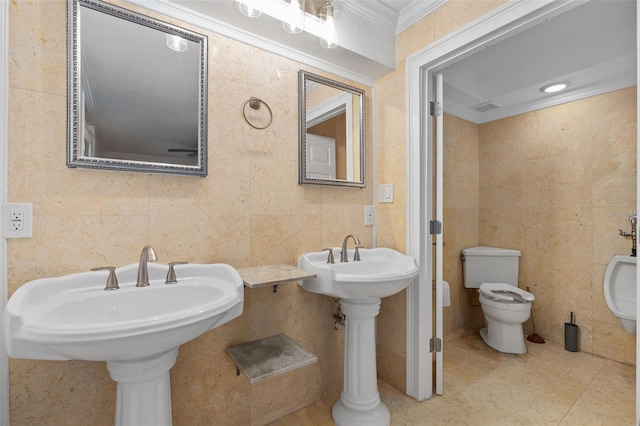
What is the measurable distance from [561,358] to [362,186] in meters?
2.14

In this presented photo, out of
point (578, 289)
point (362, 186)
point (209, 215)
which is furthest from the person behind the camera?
point (578, 289)

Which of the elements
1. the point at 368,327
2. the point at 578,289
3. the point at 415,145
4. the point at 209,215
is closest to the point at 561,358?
the point at 578,289

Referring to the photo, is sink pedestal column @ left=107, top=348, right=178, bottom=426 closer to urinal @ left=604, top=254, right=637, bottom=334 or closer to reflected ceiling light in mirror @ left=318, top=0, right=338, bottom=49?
reflected ceiling light in mirror @ left=318, top=0, right=338, bottom=49

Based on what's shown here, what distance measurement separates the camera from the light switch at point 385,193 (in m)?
1.91

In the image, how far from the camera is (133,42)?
1.21 m

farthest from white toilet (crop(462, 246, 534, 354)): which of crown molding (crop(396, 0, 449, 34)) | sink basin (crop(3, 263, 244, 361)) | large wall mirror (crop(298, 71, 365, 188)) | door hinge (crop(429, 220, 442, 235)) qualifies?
sink basin (crop(3, 263, 244, 361))

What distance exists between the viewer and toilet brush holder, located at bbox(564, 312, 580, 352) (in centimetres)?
238

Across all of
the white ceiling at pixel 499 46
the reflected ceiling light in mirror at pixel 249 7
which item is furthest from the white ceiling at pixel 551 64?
the reflected ceiling light in mirror at pixel 249 7

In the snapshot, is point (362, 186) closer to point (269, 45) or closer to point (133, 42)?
point (269, 45)

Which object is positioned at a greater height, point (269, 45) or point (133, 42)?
point (269, 45)

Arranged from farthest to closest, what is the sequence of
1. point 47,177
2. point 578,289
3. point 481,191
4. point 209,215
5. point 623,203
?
1. point 481,191
2. point 578,289
3. point 623,203
4. point 209,215
5. point 47,177

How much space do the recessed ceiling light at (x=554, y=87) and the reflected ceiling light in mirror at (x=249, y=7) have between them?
247 centimetres

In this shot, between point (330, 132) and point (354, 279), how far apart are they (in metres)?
0.97

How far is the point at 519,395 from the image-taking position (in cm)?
182
